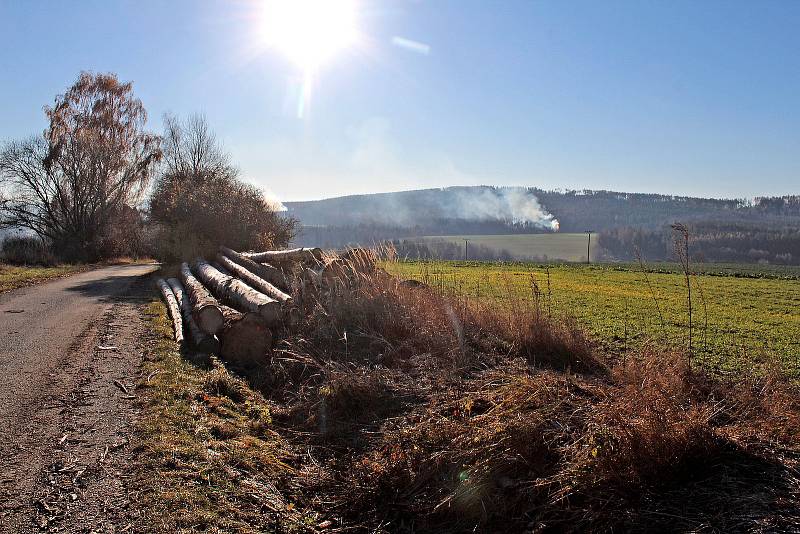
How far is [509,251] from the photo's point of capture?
238 ft

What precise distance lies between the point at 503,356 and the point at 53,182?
35.0 m

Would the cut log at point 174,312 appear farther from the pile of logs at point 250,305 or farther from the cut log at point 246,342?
the cut log at point 246,342

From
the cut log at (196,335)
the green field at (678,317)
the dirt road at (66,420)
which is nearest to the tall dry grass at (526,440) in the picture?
the cut log at (196,335)

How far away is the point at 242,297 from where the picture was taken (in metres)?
10.0

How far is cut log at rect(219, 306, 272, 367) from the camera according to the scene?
7.83 metres

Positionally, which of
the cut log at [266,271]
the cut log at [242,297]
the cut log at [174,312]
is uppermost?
the cut log at [266,271]

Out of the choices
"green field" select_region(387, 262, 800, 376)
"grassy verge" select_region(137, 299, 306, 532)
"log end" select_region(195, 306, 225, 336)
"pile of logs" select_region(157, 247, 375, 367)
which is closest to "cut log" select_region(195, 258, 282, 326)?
"pile of logs" select_region(157, 247, 375, 367)

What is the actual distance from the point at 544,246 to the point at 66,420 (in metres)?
72.8

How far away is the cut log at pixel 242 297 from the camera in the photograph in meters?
8.66

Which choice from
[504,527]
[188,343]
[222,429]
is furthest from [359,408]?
[188,343]

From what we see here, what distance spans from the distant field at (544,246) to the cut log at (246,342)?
50.6 m

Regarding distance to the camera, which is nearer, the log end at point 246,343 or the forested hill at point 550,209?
the log end at point 246,343

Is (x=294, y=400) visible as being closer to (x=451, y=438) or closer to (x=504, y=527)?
(x=451, y=438)

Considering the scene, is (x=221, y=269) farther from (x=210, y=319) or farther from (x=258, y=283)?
(x=210, y=319)
